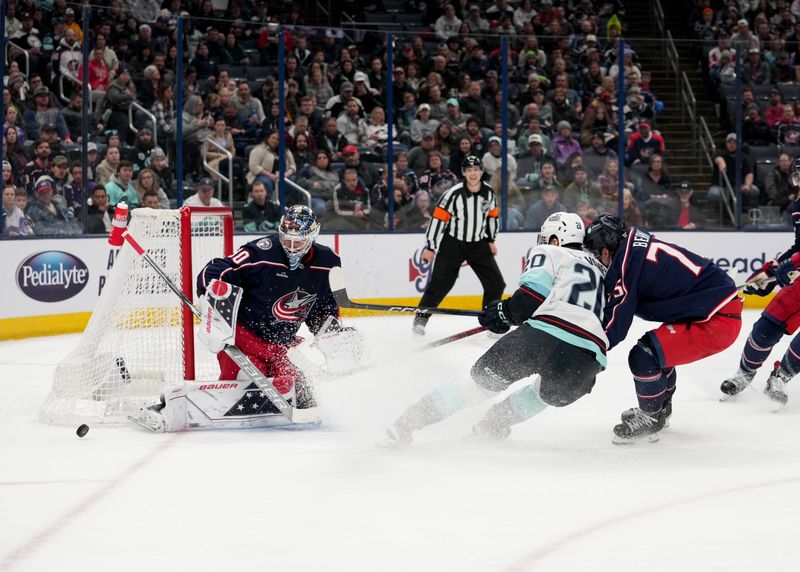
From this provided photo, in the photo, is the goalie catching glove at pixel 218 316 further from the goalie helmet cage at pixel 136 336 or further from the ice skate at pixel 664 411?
the ice skate at pixel 664 411

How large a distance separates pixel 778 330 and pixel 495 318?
5.74 feet

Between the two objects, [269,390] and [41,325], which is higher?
[269,390]

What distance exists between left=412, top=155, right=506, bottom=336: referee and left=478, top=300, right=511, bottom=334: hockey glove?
10.5ft

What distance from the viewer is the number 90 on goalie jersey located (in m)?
3.63

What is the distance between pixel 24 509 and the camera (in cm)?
308

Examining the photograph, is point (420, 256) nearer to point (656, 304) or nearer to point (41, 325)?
point (41, 325)

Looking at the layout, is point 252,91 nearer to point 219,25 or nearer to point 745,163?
point 219,25

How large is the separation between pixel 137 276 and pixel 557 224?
1.86m

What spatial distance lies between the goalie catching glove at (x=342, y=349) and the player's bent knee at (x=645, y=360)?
1039 millimetres

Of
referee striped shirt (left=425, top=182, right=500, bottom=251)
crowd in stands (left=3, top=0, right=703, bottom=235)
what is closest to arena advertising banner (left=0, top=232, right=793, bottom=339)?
crowd in stands (left=3, top=0, right=703, bottom=235)

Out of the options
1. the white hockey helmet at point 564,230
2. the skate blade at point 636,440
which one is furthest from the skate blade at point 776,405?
the white hockey helmet at point 564,230

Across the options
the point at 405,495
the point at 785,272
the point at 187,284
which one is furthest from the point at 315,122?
the point at 405,495

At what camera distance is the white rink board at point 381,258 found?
7.09 meters

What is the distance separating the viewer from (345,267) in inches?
332
